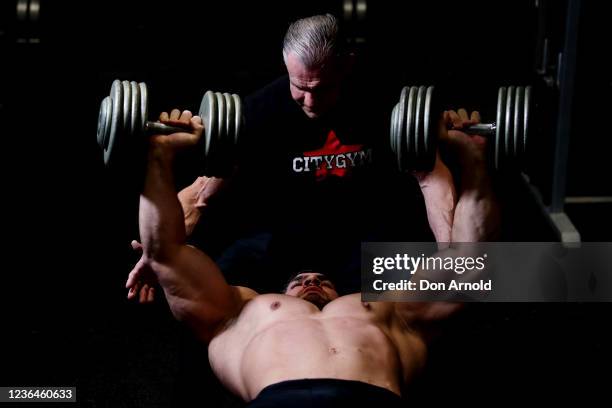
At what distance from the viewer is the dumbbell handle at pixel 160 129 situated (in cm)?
242

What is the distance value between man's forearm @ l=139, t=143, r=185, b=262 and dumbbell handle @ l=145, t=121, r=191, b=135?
0.11ft

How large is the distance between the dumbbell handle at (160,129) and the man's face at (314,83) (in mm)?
428

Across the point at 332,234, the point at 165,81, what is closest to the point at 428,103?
the point at 332,234

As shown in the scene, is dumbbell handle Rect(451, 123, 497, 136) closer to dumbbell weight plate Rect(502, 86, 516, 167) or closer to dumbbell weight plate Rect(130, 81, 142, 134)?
dumbbell weight plate Rect(502, 86, 516, 167)

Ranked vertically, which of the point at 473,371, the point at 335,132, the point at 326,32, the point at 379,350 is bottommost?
the point at 473,371

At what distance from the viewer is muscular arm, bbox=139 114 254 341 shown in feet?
8.00

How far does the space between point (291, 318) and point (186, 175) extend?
1714mm

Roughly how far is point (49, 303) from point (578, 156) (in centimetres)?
268

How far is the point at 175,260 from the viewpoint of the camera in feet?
8.20

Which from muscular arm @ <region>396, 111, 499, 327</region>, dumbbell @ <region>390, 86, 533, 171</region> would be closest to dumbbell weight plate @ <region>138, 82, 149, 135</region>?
dumbbell @ <region>390, 86, 533, 171</region>

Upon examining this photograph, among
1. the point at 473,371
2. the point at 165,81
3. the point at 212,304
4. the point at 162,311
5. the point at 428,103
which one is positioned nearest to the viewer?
the point at 428,103

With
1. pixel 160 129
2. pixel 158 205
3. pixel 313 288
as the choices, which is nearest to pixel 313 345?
pixel 313 288

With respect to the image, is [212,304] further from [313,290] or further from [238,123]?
[238,123]

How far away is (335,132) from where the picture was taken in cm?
302
